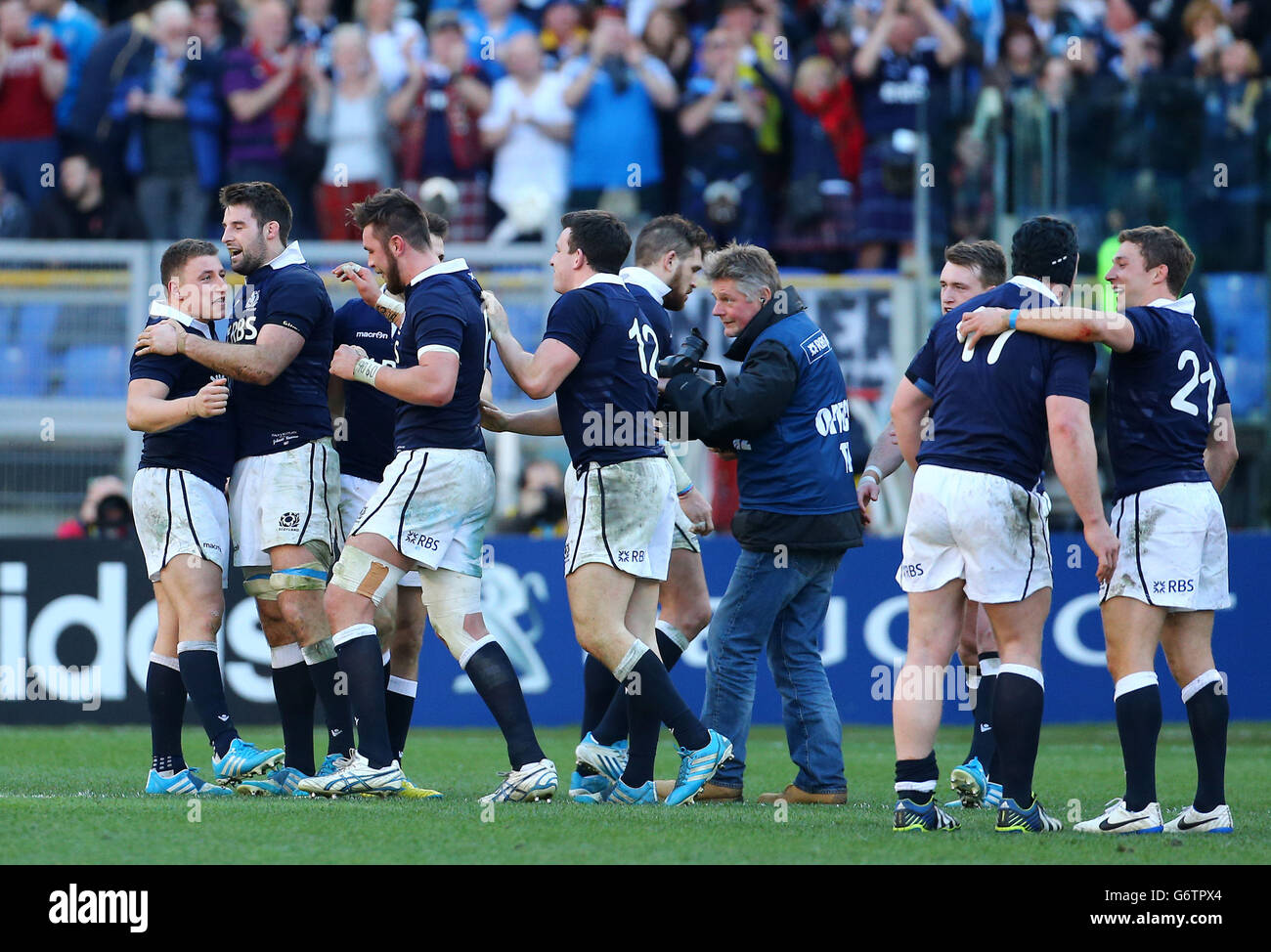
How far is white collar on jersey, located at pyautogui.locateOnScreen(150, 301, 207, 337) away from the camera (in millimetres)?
6906

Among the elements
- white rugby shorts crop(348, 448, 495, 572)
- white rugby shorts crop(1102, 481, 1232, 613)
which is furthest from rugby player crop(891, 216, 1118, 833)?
white rugby shorts crop(348, 448, 495, 572)

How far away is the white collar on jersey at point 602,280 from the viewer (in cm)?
680

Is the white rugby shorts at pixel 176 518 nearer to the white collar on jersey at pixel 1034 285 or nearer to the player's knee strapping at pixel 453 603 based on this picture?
the player's knee strapping at pixel 453 603

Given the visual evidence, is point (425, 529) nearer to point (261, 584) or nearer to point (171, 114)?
point (261, 584)

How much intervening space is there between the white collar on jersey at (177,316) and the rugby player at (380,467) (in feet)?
2.19

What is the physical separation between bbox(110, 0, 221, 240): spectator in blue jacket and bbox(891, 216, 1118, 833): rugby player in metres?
9.30

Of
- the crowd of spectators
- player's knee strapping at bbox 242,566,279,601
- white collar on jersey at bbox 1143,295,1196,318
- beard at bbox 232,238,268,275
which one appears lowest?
player's knee strapping at bbox 242,566,279,601

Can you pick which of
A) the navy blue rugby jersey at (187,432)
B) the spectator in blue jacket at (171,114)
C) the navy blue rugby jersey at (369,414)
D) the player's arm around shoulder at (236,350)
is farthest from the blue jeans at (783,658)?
the spectator in blue jacket at (171,114)

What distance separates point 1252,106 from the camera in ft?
44.9

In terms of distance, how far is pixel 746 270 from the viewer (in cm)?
710

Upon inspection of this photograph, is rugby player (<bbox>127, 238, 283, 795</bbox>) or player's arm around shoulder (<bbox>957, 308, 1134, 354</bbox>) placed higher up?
player's arm around shoulder (<bbox>957, 308, 1134, 354</bbox>)

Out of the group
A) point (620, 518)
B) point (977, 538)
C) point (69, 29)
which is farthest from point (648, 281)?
point (69, 29)

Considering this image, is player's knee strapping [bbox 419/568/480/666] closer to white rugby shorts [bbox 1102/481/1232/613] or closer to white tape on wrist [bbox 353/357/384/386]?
white tape on wrist [bbox 353/357/384/386]
